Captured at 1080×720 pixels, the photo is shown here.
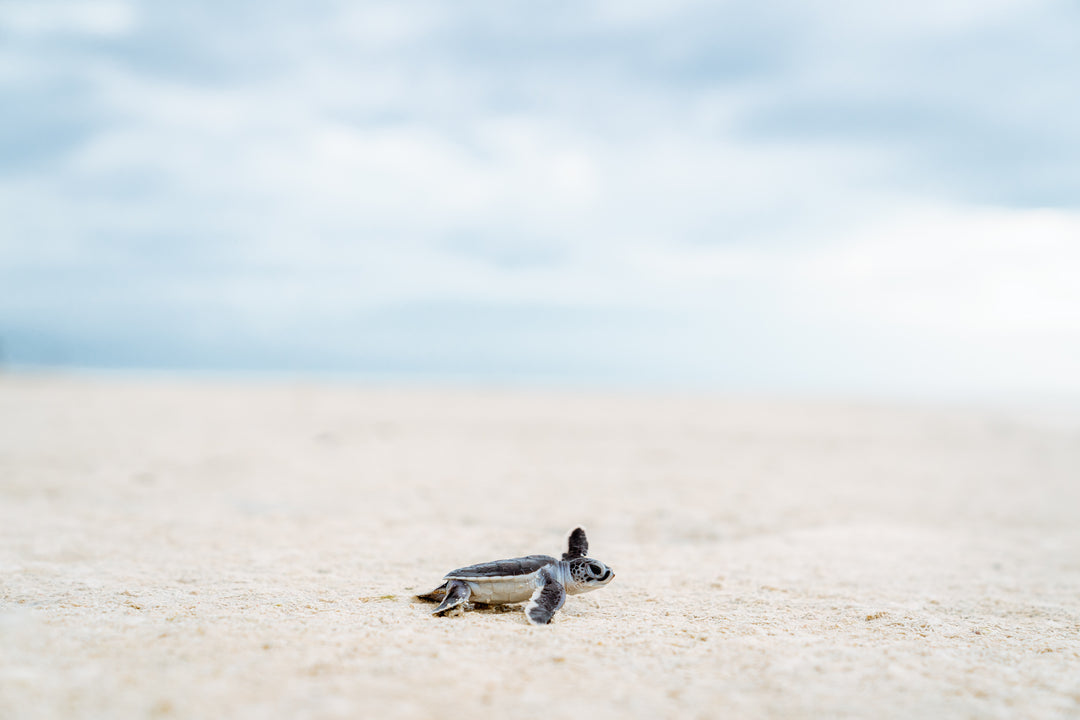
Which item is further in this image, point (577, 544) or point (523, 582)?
point (577, 544)

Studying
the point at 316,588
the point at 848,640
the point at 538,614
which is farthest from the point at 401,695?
the point at 848,640

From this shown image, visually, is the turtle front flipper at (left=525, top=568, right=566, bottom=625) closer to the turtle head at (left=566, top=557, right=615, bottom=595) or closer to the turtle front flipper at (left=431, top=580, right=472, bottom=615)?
the turtle head at (left=566, top=557, right=615, bottom=595)

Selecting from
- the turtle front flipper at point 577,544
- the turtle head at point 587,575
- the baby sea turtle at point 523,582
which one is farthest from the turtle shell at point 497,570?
the turtle front flipper at point 577,544

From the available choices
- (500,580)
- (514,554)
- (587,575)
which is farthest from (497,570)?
(514,554)

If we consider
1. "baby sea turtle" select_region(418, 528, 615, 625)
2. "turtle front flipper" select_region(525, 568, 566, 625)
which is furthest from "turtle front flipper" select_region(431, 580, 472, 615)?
"turtle front flipper" select_region(525, 568, 566, 625)

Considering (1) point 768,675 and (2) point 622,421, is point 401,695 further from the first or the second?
(2) point 622,421

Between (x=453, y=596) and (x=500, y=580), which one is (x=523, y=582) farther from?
(x=453, y=596)
